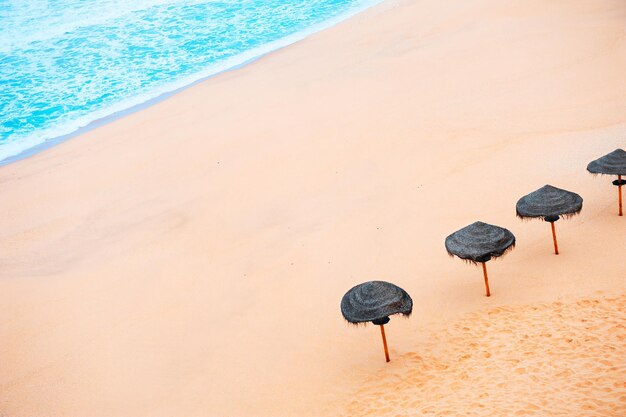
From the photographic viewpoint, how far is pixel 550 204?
29.5 feet

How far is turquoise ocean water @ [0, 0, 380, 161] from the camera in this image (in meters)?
23.8

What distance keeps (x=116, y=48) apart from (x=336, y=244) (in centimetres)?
2466

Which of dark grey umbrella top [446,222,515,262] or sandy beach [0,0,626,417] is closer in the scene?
sandy beach [0,0,626,417]

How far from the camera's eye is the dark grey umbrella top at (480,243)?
8500 mm

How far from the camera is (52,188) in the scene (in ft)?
53.6

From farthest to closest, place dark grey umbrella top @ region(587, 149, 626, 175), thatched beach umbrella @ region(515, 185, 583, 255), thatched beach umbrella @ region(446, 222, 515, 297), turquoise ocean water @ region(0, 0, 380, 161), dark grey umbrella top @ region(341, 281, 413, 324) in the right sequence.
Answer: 1. turquoise ocean water @ region(0, 0, 380, 161)
2. dark grey umbrella top @ region(587, 149, 626, 175)
3. thatched beach umbrella @ region(515, 185, 583, 255)
4. thatched beach umbrella @ region(446, 222, 515, 297)
5. dark grey umbrella top @ region(341, 281, 413, 324)

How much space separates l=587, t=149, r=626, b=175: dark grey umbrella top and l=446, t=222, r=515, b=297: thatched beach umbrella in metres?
2.09

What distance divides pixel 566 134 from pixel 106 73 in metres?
21.4

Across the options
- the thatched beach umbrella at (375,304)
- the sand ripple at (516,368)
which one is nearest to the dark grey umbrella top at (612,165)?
the sand ripple at (516,368)

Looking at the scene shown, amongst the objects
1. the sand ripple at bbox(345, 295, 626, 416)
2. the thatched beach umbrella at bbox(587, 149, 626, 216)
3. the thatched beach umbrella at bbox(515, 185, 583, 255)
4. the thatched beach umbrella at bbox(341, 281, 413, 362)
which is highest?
the thatched beach umbrella at bbox(587, 149, 626, 216)

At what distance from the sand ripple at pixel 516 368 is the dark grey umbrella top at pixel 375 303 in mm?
835

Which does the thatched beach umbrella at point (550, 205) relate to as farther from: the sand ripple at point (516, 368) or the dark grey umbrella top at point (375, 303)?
the dark grey umbrella top at point (375, 303)

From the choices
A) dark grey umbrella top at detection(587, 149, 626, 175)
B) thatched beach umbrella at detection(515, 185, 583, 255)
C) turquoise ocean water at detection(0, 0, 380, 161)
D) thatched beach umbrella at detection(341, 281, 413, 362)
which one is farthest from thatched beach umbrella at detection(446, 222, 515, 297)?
turquoise ocean water at detection(0, 0, 380, 161)

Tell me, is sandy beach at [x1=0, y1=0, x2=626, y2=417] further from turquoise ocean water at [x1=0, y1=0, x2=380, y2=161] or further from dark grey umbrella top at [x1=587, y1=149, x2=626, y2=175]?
turquoise ocean water at [x1=0, y1=0, x2=380, y2=161]
